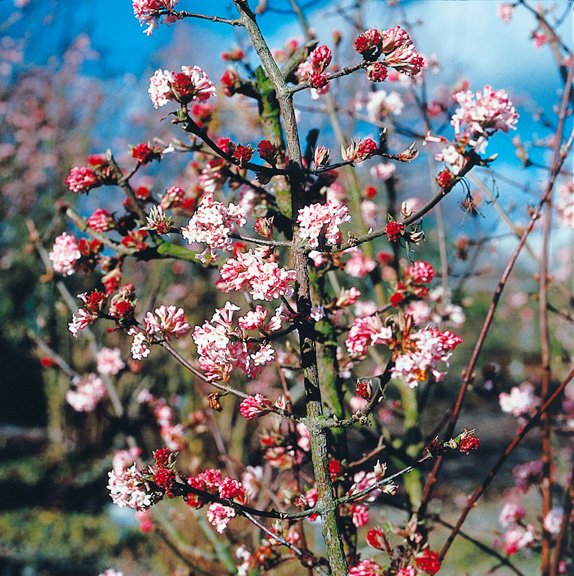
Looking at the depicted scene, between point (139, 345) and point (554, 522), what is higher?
point (139, 345)

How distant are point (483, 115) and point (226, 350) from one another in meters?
0.70

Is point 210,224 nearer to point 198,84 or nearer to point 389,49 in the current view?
point 198,84

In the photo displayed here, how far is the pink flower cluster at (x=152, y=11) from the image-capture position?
1124 mm

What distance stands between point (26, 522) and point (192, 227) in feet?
21.0

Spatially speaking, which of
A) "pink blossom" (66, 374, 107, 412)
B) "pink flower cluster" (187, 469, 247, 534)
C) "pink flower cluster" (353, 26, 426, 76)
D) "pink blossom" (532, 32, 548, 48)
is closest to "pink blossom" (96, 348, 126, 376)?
"pink blossom" (66, 374, 107, 412)

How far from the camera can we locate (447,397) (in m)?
11.3

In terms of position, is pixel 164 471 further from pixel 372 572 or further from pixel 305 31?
pixel 305 31

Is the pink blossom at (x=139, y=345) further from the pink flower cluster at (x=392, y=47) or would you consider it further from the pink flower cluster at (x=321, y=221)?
the pink flower cluster at (x=392, y=47)

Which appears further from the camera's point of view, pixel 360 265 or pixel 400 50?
pixel 360 265

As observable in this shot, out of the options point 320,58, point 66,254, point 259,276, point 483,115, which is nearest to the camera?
point 483,115

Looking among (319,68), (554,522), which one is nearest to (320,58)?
(319,68)

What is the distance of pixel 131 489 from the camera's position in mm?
996

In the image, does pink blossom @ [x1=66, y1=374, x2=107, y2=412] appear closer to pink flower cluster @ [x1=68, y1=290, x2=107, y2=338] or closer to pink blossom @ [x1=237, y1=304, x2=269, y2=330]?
pink flower cluster @ [x1=68, y1=290, x2=107, y2=338]

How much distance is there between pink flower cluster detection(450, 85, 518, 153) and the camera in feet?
2.94
